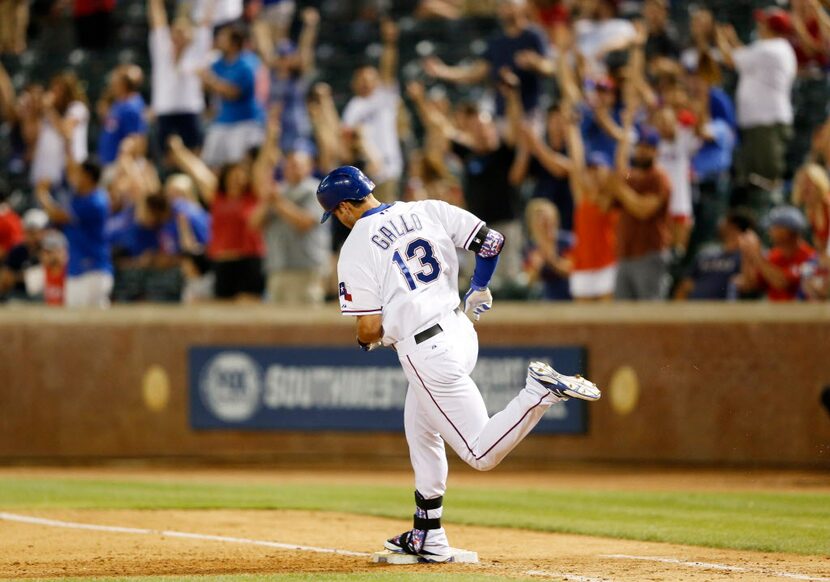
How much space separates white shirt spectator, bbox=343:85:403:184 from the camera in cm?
1557

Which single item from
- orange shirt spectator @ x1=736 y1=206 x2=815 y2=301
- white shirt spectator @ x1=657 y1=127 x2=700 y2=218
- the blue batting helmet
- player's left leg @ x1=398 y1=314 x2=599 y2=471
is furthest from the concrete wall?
the blue batting helmet

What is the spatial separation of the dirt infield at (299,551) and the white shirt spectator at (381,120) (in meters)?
6.14

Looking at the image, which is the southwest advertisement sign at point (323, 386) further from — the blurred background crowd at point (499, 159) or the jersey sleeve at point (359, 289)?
the jersey sleeve at point (359, 289)

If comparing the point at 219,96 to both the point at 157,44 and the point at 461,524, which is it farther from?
the point at 461,524

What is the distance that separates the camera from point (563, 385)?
22.7 ft

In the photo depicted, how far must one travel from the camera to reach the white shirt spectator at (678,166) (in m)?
13.6

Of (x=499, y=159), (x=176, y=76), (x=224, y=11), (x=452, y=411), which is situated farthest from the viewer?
(x=224, y=11)

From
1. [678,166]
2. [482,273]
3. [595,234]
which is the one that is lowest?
[482,273]

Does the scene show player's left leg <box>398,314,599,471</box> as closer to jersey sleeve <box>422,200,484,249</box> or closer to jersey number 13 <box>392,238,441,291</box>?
jersey number 13 <box>392,238,441,291</box>

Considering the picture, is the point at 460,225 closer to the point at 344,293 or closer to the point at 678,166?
the point at 344,293

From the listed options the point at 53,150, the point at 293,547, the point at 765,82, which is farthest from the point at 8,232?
the point at 293,547

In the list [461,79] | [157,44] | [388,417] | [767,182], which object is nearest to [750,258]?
[767,182]

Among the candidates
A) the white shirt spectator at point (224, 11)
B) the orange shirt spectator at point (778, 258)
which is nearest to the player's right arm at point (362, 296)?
the orange shirt spectator at point (778, 258)

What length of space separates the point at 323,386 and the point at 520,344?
214 cm
